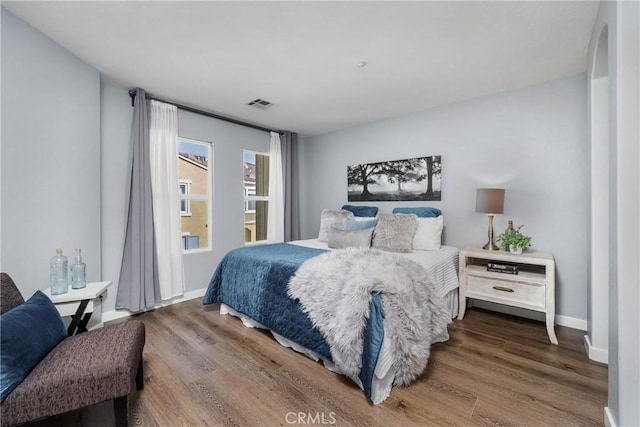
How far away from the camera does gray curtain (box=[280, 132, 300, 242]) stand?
448 cm

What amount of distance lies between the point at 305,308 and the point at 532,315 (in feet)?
7.90

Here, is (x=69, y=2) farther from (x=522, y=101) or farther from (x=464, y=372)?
(x=522, y=101)

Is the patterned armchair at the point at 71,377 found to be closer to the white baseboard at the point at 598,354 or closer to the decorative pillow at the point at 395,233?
the decorative pillow at the point at 395,233

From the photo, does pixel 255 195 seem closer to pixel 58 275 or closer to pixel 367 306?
pixel 58 275

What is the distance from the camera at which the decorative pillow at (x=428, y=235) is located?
9.38 feet

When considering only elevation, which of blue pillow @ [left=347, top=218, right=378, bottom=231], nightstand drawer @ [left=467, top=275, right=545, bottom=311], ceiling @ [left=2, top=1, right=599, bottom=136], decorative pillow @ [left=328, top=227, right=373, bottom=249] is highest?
ceiling @ [left=2, top=1, right=599, bottom=136]

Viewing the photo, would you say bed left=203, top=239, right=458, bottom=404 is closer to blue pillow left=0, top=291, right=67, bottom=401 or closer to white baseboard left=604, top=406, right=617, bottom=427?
white baseboard left=604, top=406, right=617, bottom=427

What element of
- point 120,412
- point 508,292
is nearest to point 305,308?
point 120,412

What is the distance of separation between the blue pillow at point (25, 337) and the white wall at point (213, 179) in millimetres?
1496

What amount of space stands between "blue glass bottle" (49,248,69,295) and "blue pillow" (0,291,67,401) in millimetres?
463

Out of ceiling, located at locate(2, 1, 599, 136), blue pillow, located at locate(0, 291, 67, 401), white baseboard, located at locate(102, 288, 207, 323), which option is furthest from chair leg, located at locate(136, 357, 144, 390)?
ceiling, located at locate(2, 1, 599, 136)

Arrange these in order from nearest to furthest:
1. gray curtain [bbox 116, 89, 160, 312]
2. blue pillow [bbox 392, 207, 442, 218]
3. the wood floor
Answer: the wood floor < gray curtain [bbox 116, 89, 160, 312] < blue pillow [bbox 392, 207, 442, 218]

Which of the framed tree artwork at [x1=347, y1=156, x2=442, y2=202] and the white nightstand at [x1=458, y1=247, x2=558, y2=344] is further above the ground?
the framed tree artwork at [x1=347, y1=156, x2=442, y2=202]

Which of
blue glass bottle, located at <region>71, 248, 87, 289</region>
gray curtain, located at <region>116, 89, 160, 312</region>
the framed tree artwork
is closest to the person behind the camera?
blue glass bottle, located at <region>71, 248, 87, 289</region>
